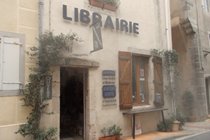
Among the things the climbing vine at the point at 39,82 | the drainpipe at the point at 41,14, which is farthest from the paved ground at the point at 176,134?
the drainpipe at the point at 41,14

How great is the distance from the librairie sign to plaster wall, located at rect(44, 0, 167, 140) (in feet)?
0.35

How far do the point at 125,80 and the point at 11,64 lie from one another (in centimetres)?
391

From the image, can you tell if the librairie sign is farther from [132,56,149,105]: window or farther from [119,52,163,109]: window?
[132,56,149,105]: window

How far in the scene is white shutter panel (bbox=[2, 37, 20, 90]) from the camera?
22.6 ft

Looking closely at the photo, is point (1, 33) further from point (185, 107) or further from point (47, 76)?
point (185, 107)

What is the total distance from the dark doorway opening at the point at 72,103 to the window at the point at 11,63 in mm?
2266

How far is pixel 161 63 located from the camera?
11344 millimetres

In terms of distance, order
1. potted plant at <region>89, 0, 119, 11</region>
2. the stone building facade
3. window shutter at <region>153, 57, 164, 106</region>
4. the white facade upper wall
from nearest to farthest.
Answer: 1. the white facade upper wall
2. potted plant at <region>89, 0, 119, 11</region>
3. window shutter at <region>153, 57, 164, 106</region>
4. the stone building facade

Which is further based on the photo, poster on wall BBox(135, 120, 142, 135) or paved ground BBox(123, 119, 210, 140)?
poster on wall BBox(135, 120, 142, 135)

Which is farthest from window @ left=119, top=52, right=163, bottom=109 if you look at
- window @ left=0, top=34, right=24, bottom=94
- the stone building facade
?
window @ left=0, top=34, right=24, bottom=94

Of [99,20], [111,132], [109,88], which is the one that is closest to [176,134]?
[111,132]

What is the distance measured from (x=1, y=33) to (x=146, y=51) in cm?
545

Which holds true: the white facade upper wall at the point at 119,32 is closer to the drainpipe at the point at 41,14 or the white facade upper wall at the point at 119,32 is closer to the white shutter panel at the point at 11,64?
the drainpipe at the point at 41,14

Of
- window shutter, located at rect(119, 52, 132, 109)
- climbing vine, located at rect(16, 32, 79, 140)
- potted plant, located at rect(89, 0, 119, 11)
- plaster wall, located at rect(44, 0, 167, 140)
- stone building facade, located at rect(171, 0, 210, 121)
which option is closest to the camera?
climbing vine, located at rect(16, 32, 79, 140)
